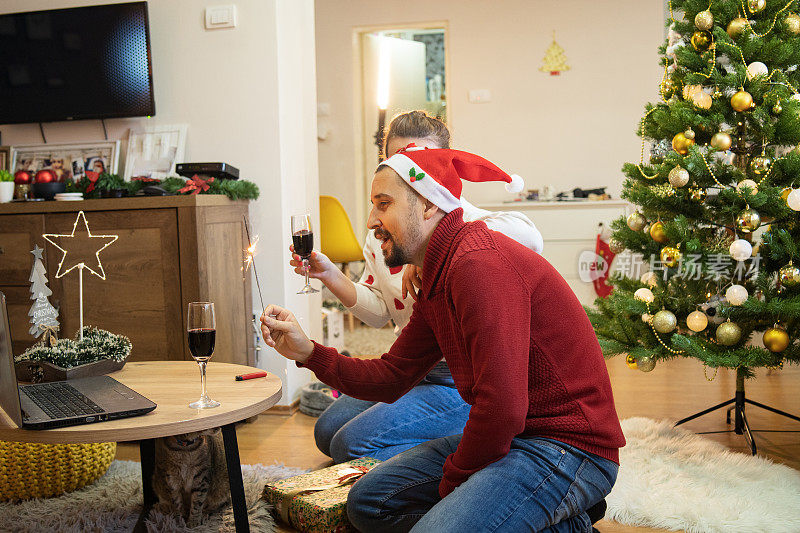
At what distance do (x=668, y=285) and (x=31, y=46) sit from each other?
10.0 feet

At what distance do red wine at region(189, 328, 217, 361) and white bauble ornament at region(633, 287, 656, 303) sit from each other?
1.87 m

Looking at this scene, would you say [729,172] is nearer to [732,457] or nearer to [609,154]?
[732,457]

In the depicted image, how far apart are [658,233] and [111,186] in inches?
90.3

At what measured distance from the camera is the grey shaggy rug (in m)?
2.15

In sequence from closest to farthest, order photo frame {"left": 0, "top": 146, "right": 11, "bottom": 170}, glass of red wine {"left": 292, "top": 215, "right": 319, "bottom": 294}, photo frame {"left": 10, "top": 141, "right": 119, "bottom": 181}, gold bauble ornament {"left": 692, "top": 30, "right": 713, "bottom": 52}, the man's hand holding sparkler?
the man's hand holding sparkler
glass of red wine {"left": 292, "top": 215, "right": 319, "bottom": 294}
gold bauble ornament {"left": 692, "top": 30, "right": 713, "bottom": 52}
photo frame {"left": 10, "top": 141, "right": 119, "bottom": 181}
photo frame {"left": 0, "top": 146, "right": 11, "bottom": 170}

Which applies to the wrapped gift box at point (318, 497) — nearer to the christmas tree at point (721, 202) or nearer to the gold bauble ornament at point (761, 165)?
the christmas tree at point (721, 202)

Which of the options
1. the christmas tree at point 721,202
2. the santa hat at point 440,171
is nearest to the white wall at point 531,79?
the christmas tree at point 721,202

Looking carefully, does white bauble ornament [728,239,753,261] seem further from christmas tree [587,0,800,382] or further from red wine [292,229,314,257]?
red wine [292,229,314,257]

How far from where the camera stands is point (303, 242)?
1896 mm

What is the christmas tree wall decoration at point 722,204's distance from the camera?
8.78 ft

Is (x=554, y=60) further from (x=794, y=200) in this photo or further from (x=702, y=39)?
(x=794, y=200)

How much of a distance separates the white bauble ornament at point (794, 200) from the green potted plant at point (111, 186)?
257 centimetres

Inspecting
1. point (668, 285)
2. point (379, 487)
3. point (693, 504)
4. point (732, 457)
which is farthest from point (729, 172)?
point (379, 487)

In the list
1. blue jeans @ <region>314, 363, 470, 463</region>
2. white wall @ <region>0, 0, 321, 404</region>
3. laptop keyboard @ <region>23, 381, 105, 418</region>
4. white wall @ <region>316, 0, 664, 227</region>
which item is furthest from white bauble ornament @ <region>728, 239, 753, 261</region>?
white wall @ <region>316, 0, 664, 227</region>
